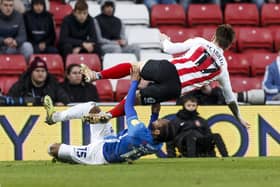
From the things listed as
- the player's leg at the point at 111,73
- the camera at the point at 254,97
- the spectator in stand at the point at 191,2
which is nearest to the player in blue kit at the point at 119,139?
the player's leg at the point at 111,73

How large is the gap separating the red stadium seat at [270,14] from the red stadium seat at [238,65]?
Answer: 4.71ft

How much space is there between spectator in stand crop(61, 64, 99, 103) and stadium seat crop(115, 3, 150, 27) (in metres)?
3.32

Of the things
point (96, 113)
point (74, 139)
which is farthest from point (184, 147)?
point (96, 113)

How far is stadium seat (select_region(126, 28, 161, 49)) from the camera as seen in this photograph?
22.2 metres

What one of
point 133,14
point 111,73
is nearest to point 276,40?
point 133,14

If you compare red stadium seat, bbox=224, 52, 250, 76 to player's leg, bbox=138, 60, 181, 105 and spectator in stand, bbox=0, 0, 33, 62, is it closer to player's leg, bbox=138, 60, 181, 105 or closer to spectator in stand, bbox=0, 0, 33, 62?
spectator in stand, bbox=0, 0, 33, 62

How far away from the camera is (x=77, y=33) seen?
70.0 ft

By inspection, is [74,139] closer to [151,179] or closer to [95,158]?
[95,158]

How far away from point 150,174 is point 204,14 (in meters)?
9.89

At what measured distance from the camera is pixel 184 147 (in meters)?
18.5

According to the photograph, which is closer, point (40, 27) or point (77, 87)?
point (77, 87)

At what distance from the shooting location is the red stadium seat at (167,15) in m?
22.8

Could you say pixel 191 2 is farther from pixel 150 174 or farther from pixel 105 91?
pixel 150 174

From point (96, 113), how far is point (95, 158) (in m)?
0.64
